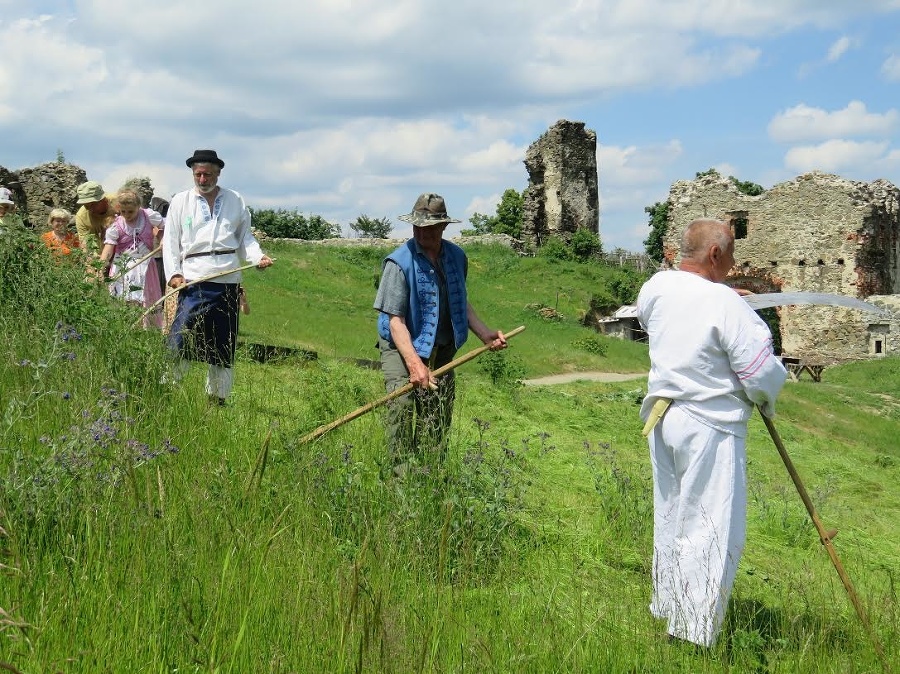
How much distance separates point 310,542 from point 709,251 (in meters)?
2.26

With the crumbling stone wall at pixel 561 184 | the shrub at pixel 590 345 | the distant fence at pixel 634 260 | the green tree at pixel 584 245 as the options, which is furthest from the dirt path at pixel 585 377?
the distant fence at pixel 634 260

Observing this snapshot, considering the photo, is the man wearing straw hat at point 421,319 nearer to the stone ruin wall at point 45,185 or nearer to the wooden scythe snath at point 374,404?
the wooden scythe snath at point 374,404

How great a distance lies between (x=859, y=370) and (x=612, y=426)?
629 inches

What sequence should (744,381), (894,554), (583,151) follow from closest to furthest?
(744,381) < (894,554) < (583,151)

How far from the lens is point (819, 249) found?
103 feet

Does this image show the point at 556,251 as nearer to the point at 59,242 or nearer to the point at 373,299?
the point at 373,299

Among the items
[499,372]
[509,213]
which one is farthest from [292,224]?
[499,372]

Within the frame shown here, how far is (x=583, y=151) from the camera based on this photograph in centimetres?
3891

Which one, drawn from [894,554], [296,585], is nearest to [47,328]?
[296,585]

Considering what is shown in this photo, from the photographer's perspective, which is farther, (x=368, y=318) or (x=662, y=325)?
(x=368, y=318)

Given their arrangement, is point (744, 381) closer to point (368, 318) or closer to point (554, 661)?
point (554, 661)

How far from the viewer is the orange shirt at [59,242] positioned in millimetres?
8747

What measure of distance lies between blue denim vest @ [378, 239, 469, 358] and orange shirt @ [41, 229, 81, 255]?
4.17m

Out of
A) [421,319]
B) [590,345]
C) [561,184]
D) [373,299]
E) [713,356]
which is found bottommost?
[590,345]
